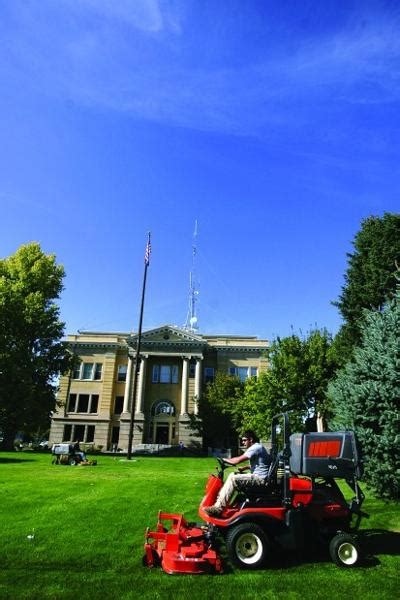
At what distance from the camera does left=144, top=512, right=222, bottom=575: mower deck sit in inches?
287

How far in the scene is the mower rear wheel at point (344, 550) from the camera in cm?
777

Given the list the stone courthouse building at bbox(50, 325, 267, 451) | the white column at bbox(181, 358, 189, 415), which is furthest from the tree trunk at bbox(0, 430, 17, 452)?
the white column at bbox(181, 358, 189, 415)

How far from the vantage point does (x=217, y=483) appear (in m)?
8.16

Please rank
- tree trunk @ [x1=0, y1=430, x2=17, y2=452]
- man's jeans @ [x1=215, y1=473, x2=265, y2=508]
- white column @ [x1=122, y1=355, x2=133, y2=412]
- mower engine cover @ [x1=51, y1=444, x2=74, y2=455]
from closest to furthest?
man's jeans @ [x1=215, y1=473, x2=265, y2=508] < mower engine cover @ [x1=51, y1=444, x2=74, y2=455] < tree trunk @ [x1=0, y1=430, x2=17, y2=452] < white column @ [x1=122, y1=355, x2=133, y2=412]

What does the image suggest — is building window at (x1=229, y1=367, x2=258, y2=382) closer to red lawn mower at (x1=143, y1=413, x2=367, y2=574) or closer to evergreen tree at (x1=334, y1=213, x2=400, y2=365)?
evergreen tree at (x1=334, y1=213, x2=400, y2=365)

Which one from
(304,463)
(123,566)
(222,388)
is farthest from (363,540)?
(222,388)

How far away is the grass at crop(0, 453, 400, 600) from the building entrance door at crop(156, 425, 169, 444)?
38.4 metres

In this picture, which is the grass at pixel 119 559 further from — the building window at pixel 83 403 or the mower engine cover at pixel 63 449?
the building window at pixel 83 403

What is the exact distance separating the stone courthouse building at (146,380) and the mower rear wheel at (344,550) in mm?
42678

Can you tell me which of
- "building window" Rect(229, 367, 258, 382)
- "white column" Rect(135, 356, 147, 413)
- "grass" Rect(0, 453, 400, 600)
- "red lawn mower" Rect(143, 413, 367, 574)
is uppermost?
"building window" Rect(229, 367, 258, 382)

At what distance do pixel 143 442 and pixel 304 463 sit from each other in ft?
143

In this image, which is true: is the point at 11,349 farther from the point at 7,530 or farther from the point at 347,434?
the point at 347,434

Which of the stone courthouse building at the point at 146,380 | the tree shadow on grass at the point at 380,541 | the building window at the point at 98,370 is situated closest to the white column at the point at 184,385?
the stone courthouse building at the point at 146,380

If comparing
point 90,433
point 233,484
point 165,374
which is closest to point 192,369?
point 165,374
